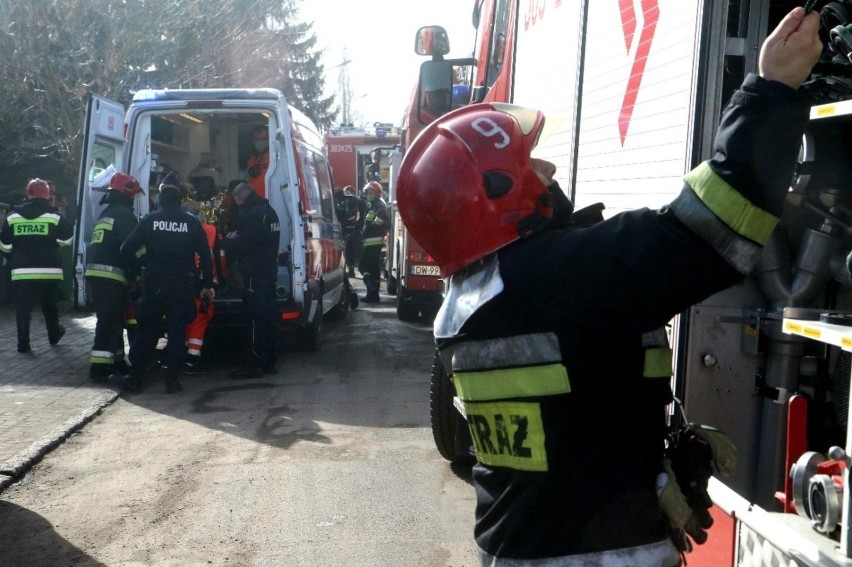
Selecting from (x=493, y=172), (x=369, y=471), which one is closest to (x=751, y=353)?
(x=493, y=172)

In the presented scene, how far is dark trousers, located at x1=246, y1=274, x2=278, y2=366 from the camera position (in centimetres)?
902

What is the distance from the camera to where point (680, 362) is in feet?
10.0

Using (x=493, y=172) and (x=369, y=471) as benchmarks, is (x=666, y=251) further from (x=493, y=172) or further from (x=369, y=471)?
(x=369, y=471)

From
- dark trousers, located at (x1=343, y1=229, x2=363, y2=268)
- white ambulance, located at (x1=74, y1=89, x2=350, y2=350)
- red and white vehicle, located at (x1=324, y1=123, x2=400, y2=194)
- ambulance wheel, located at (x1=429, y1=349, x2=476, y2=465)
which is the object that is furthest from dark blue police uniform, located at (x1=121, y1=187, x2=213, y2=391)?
red and white vehicle, located at (x1=324, y1=123, x2=400, y2=194)

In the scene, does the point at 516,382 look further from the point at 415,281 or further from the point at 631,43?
the point at 415,281

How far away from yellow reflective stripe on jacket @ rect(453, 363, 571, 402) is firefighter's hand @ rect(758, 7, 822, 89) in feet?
2.19

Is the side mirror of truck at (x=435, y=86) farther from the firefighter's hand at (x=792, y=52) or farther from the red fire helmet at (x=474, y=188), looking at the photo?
the firefighter's hand at (x=792, y=52)

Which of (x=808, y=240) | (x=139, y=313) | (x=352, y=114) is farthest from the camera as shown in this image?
(x=352, y=114)

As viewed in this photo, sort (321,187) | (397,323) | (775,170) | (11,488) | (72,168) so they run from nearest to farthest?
(775,170)
(11,488)
(321,187)
(397,323)
(72,168)

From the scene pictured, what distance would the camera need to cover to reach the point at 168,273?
850cm

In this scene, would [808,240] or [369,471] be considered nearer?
[808,240]

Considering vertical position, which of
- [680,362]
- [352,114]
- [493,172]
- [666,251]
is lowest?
[680,362]

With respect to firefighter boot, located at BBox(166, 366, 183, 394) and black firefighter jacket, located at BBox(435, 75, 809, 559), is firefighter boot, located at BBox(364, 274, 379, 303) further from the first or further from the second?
black firefighter jacket, located at BBox(435, 75, 809, 559)

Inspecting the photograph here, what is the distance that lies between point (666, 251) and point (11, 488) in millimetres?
5174
